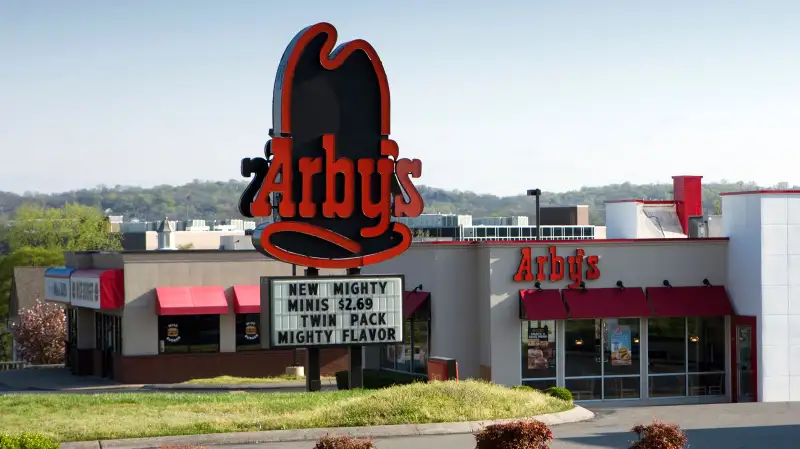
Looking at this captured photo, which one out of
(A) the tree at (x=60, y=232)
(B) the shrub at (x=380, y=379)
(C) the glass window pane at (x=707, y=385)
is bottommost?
(C) the glass window pane at (x=707, y=385)

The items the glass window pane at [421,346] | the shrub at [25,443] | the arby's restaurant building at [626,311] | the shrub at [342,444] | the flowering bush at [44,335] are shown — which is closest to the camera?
the shrub at [342,444]

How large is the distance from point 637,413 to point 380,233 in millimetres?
7991

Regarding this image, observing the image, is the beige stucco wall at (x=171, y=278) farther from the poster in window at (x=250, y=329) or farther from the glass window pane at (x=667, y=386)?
the glass window pane at (x=667, y=386)

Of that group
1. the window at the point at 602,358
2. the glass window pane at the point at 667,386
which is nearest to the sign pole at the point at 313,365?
the window at the point at 602,358

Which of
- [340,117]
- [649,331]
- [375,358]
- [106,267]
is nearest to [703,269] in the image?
[649,331]

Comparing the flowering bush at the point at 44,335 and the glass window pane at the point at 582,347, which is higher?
the glass window pane at the point at 582,347

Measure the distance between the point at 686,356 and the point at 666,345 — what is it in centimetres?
79

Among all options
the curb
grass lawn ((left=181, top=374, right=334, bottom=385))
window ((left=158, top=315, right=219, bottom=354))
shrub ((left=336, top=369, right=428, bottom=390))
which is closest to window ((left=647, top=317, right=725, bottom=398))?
shrub ((left=336, top=369, right=428, bottom=390))

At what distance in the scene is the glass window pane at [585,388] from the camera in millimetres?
38781

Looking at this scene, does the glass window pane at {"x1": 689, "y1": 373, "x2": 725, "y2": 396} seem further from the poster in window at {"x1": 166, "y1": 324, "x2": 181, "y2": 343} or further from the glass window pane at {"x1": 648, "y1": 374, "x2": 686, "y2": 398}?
the poster in window at {"x1": 166, "y1": 324, "x2": 181, "y2": 343}

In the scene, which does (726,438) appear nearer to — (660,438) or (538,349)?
(660,438)

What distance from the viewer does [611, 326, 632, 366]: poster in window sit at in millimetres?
39281

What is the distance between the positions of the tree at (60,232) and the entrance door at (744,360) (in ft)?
284

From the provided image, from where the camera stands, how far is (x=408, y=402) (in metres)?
25.8
